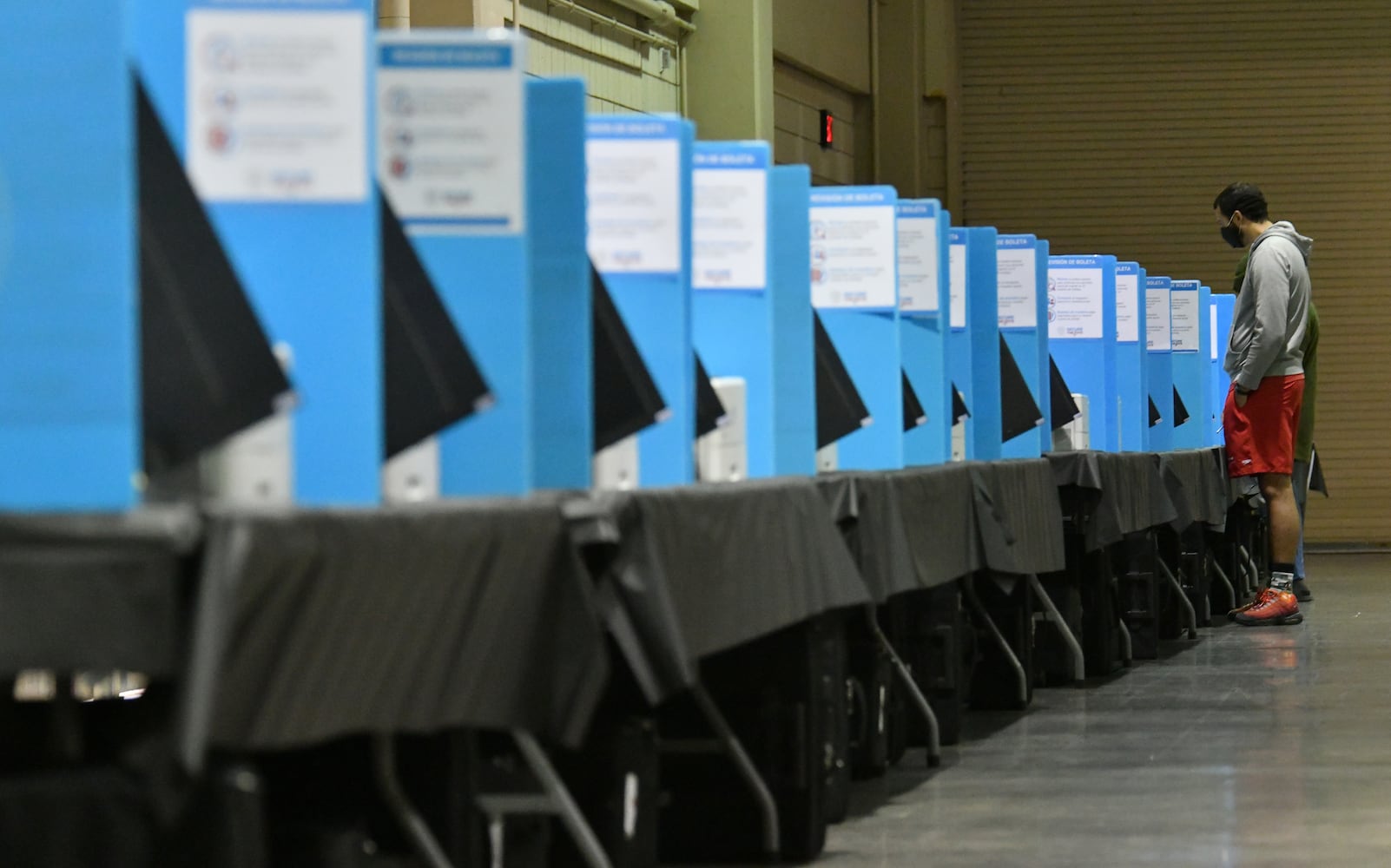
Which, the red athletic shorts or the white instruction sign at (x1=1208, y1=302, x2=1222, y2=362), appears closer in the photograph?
the red athletic shorts

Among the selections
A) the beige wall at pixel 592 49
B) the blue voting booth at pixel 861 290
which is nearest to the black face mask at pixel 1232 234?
the beige wall at pixel 592 49

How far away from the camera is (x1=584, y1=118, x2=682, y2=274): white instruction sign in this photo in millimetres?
3342

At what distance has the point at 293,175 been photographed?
7.34ft

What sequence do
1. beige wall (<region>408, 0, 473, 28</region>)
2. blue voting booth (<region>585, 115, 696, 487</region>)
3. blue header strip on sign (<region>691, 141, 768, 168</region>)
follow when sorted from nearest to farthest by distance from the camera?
1. blue voting booth (<region>585, 115, 696, 487</region>)
2. blue header strip on sign (<region>691, 141, 768, 168</region>)
3. beige wall (<region>408, 0, 473, 28</region>)

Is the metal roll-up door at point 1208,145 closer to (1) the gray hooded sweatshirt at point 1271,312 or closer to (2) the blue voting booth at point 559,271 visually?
(1) the gray hooded sweatshirt at point 1271,312

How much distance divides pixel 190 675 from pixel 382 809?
758mm

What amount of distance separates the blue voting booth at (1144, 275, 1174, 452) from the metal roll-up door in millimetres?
6314

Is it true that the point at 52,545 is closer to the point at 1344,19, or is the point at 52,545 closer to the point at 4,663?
the point at 4,663

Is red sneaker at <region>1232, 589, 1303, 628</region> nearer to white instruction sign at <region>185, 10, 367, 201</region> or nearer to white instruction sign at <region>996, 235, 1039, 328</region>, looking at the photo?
white instruction sign at <region>996, 235, 1039, 328</region>

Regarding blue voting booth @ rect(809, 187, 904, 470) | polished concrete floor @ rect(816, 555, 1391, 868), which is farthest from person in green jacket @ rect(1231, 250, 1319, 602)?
blue voting booth @ rect(809, 187, 904, 470)

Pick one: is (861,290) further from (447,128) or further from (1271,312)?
(1271,312)

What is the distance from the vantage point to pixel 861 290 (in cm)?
460

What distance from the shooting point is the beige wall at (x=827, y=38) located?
1238 centimetres

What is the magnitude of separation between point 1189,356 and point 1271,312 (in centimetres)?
92
